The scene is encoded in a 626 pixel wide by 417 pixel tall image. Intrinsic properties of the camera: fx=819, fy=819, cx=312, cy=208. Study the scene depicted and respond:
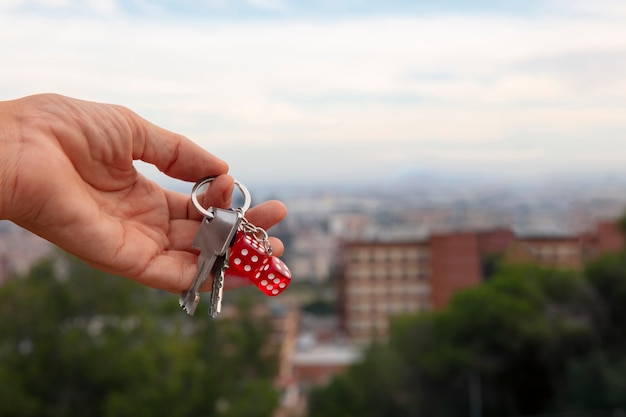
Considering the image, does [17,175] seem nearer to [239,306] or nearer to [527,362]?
[527,362]

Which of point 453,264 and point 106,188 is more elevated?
point 453,264

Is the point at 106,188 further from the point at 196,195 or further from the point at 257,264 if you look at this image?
the point at 257,264

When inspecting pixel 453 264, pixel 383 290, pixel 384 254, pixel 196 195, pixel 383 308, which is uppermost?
pixel 384 254

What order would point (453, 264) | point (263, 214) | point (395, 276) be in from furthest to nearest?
1. point (395, 276)
2. point (453, 264)
3. point (263, 214)

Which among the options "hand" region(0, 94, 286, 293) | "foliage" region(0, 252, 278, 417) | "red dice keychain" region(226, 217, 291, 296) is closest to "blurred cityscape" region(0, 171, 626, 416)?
"foliage" region(0, 252, 278, 417)

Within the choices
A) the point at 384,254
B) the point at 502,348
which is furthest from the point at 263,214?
the point at 384,254

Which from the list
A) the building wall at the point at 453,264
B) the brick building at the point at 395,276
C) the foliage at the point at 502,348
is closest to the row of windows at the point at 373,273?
the brick building at the point at 395,276

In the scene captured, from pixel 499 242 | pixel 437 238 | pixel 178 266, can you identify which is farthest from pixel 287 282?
pixel 437 238

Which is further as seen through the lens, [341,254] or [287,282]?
[341,254]
